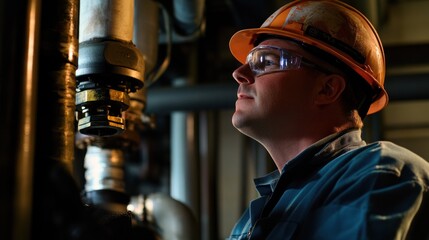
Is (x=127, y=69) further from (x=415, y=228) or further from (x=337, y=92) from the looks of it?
(x=415, y=228)

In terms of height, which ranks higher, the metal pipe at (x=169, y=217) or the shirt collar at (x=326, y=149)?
the shirt collar at (x=326, y=149)

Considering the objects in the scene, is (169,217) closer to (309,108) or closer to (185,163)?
(185,163)

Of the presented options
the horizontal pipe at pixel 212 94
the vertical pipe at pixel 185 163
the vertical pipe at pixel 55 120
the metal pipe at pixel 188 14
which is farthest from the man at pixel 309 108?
the vertical pipe at pixel 185 163

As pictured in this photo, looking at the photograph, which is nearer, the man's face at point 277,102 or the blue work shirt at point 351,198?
the blue work shirt at point 351,198

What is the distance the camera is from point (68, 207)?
0.75m

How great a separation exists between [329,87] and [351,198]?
1.27 feet

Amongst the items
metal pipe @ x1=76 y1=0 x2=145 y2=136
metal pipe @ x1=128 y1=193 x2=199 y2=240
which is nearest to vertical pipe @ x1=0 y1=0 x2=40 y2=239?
metal pipe @ x1=76 y1=0 x2=145 y2=136

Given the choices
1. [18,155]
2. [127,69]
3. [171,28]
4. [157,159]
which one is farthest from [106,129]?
[157,159]

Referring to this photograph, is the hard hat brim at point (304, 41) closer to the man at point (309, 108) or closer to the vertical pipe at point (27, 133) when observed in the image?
the man at point (309, 108)

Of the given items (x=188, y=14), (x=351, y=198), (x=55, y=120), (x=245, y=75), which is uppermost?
(x=188, y=14)

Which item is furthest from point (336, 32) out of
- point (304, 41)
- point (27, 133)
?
point (27, 133)

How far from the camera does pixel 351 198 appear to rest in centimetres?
92

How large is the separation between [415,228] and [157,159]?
Result: 2178mm

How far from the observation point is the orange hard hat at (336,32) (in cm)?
123
